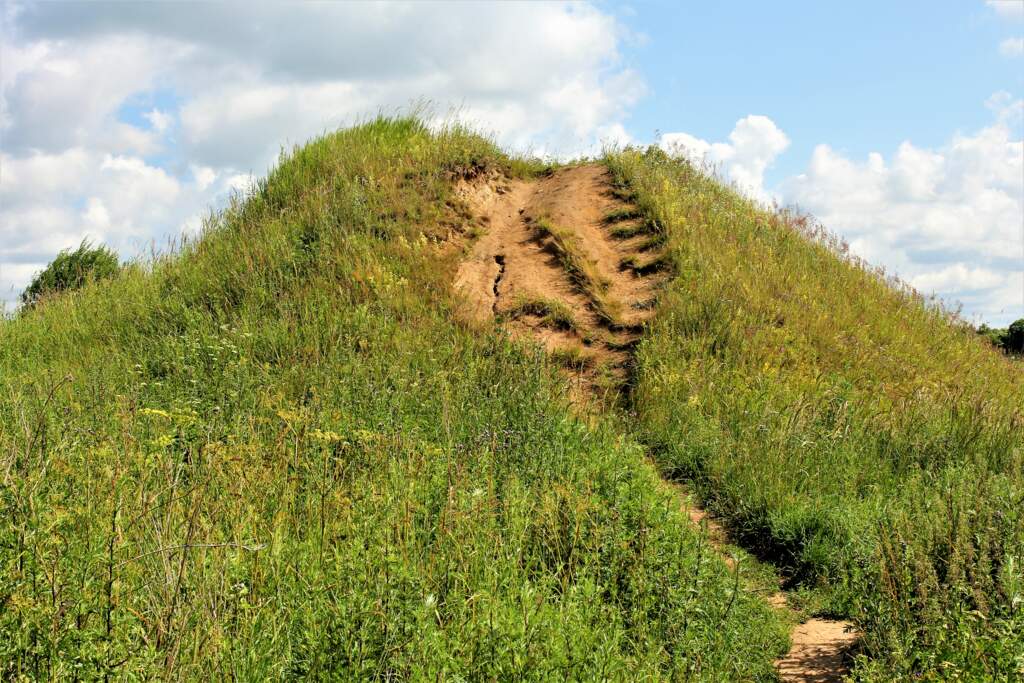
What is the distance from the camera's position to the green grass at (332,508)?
4000 mm

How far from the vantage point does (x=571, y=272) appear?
12.3 meters

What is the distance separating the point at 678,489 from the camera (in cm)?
825

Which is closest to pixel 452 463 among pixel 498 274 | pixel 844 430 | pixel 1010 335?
pixel 844 430

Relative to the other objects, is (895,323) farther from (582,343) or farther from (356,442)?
(356,442)

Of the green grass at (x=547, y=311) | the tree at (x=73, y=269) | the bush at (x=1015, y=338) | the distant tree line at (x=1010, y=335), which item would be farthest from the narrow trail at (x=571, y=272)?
the bush at (x=1015, y=338)

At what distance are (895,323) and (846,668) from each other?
8.95 metres

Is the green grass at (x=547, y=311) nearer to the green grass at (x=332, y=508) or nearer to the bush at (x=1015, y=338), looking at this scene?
the green grass at (x=332, y=508)

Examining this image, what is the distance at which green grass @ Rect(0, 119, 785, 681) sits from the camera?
4.00 meters

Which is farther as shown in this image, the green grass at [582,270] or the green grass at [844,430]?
the green grass at [582,270]

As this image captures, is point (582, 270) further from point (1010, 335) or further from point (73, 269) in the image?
point (1010, 335)

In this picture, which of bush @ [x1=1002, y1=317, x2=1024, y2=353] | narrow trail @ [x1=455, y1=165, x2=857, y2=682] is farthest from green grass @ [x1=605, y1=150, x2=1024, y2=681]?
bush @ [x1=1002, y1=317, x2=1024, y2=353]

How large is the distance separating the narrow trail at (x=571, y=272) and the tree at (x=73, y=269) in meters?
7.16

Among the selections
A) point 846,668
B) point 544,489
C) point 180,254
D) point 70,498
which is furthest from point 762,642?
point 180,254

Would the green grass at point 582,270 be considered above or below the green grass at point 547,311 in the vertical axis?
above
